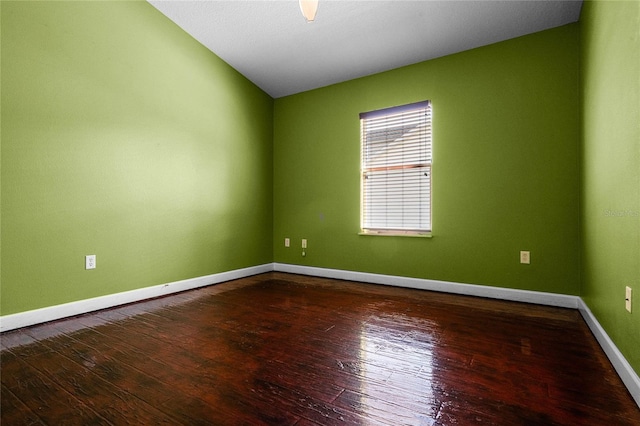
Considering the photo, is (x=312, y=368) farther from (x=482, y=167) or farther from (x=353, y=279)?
(x=482, y=167)

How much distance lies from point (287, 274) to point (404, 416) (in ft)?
10.2

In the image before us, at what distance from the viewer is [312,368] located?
1.56 meters

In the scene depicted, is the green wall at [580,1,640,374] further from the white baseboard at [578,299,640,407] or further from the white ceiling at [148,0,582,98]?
the white ceiling at [148,0,582,98]

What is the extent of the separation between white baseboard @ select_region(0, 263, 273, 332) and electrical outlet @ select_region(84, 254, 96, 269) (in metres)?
0.27

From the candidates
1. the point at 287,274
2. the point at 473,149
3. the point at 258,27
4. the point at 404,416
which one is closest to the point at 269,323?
the point at 404,416

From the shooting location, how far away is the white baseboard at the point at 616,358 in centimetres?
129

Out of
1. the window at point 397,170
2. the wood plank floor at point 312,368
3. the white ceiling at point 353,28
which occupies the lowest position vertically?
the wood plank floor at point 312,368

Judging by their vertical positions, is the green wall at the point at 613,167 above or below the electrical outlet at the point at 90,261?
above

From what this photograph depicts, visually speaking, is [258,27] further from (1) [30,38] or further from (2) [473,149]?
(2) [473,149]

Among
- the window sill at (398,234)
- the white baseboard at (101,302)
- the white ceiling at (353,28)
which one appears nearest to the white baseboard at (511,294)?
the window sill at (398,234)

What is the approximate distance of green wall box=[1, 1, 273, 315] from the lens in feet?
6.93

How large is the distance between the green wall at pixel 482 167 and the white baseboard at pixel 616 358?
702 millimetres

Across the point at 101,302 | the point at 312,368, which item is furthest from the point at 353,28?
the point at 101,302

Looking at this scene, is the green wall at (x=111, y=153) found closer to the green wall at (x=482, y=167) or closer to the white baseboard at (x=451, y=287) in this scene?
the white baseboard at (x=451, y=287)
